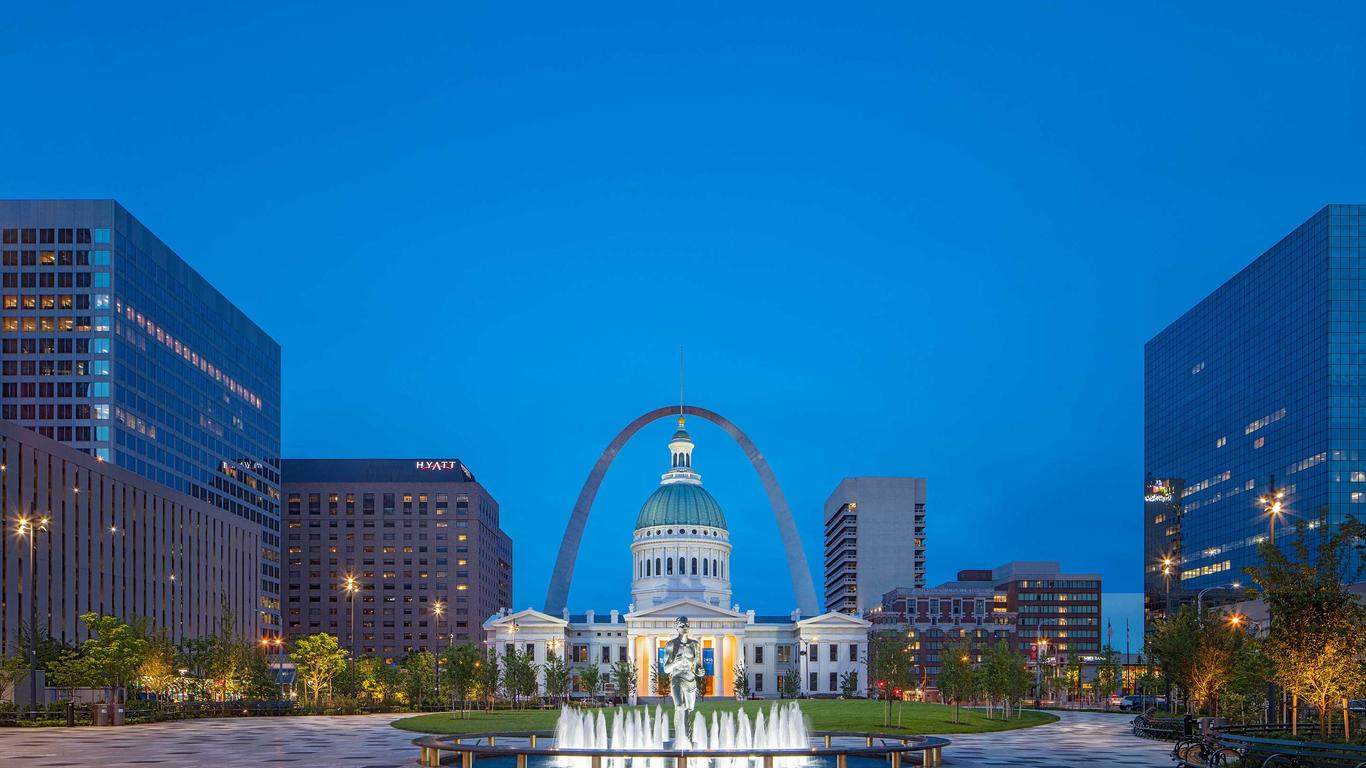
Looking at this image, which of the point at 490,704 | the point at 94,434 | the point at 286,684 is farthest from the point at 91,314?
→ the point at 490,704

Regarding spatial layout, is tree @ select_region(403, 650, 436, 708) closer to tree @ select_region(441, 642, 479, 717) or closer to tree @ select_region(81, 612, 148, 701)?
tree @ select_region(441, 642, 479, 717)

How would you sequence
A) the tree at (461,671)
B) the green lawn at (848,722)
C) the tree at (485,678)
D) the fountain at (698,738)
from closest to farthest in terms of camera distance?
the fountain at (698,738)
the green lawn at (848,722)
the tree at (461,671)
the tree at (485,678)

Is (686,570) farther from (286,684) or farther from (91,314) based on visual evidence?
(91,314)

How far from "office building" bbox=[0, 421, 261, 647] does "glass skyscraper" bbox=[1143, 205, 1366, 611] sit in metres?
99.0

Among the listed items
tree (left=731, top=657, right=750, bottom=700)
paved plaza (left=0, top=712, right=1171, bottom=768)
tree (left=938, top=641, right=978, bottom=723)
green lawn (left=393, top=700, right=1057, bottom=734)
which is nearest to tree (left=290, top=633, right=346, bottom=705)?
green lawn (left=393, top=700, right=1057, bottom=734)

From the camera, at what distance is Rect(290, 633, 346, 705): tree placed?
109175mm

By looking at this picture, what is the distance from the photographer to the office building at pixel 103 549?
337 ft

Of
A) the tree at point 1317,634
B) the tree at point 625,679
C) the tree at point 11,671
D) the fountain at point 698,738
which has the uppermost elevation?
the tree at point 1317,634

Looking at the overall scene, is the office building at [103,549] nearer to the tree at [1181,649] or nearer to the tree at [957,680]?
the tree at [957,680]

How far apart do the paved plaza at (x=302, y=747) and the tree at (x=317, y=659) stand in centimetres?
2673

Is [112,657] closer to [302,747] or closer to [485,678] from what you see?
[485,678]

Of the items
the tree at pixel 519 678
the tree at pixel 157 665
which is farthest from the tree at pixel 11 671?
the tree at pixel 519 678

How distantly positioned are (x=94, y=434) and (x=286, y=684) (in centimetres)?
3519

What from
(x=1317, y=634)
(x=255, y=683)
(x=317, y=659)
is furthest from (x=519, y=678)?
(x=1317, y=634)
